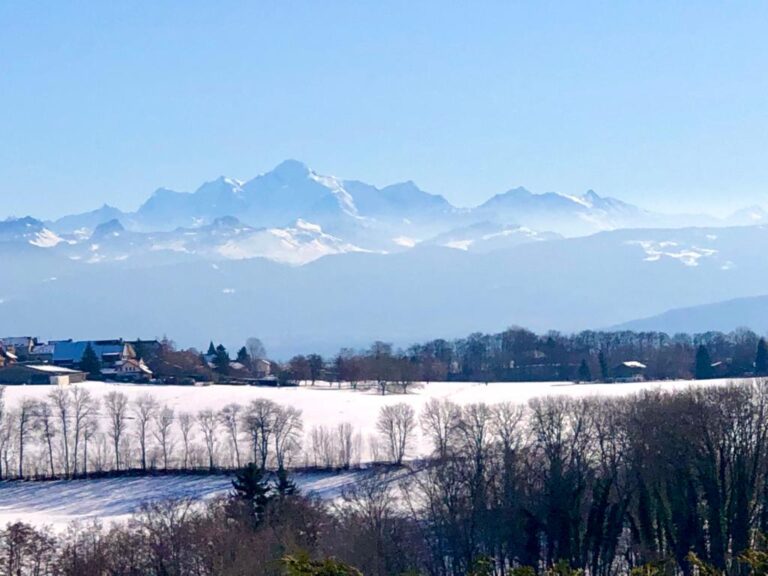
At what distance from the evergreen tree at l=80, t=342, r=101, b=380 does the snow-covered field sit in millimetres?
7415

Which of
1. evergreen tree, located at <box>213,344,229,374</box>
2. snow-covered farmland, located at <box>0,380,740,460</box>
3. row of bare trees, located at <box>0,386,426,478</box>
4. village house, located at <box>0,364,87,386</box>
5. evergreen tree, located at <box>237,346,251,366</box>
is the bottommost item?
row of bare trees, located at <box>0,386,426,478</box>

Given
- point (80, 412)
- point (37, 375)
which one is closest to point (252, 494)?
point (80, 412)

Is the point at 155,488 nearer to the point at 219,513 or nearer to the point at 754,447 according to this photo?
the point at 219,513

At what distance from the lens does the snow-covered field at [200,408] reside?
158 feet

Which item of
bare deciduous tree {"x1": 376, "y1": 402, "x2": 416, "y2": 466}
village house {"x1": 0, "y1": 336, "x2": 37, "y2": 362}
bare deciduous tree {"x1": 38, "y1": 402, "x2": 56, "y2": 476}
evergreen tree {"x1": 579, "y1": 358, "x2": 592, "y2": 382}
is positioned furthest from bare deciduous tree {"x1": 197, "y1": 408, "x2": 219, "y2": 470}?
village house {"x1": 0, "y1": 336, "x2": 37, "y2": 362}

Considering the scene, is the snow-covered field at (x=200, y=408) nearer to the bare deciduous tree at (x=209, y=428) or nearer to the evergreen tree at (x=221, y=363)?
the bare deciduous tree at (x=209, y=428)

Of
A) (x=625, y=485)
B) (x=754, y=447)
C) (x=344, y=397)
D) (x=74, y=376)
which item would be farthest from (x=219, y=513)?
(x=74, y=376)

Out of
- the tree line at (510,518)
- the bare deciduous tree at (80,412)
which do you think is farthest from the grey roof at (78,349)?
the tree line at (510,518)

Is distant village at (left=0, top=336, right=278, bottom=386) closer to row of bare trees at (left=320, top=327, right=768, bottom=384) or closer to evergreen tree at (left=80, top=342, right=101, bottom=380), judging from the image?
evergreen tree at (left=80, top=342, right=101, bottom=380)

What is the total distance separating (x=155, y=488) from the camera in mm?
51250

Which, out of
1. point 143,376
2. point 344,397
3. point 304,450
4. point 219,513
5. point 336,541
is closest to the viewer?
point 336,541

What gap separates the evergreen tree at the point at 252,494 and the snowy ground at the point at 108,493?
7.21 meters

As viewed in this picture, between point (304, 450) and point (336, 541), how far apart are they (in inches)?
1028

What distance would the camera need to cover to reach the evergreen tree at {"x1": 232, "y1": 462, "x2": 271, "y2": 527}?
37.6m
